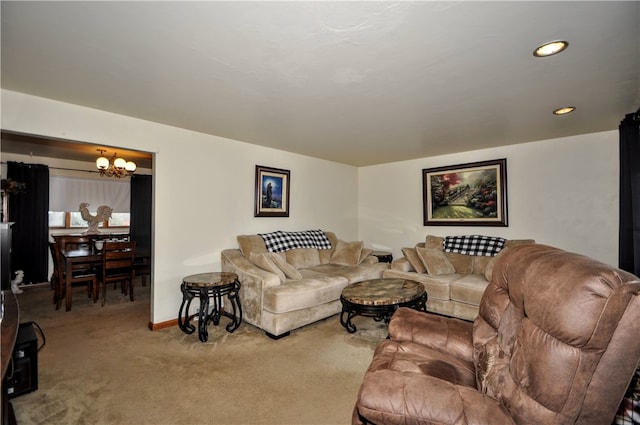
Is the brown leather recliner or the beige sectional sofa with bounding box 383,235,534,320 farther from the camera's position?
the beige sectional sofa with bounding box 383,235,534,320

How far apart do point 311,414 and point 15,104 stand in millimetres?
3416

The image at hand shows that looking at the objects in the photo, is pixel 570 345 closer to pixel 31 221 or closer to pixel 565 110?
→ pixel 565 110

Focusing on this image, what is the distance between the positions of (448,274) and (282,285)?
Answer: 2.29 metres

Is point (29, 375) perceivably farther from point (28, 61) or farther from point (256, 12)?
point (256, 12)

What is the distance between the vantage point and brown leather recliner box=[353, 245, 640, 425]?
0.90m

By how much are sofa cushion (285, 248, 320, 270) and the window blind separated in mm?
4538

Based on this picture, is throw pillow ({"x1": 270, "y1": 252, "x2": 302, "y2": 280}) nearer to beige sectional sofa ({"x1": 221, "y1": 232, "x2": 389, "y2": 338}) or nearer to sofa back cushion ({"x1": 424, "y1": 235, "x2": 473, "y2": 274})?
beige sectional sofa ({"x1": 221, "y1": 232, "x2": 389, "y2": 338})

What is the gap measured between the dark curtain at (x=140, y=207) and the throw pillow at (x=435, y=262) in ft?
18.8

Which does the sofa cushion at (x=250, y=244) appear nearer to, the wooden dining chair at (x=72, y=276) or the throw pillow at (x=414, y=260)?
the throw pillow at (x=414, y=260)

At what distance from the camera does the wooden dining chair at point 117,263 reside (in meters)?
4.12

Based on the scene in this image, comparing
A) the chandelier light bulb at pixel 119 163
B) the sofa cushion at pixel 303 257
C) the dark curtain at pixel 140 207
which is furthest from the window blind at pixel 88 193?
the sofa cushion at pixel 303 257

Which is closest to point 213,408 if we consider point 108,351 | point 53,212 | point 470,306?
point 108,351

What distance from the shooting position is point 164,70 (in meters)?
2.12

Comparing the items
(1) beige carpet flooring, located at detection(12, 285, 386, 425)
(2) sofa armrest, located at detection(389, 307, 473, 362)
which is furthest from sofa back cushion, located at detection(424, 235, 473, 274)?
(2) sofa armrest, located at detection(389, 307, 473, 362)
